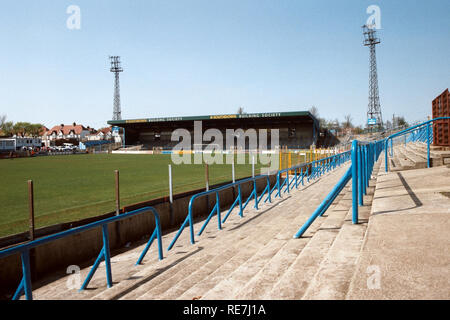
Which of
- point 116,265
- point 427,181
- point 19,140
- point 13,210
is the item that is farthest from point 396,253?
point 19,140

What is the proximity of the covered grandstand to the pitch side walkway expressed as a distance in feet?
160

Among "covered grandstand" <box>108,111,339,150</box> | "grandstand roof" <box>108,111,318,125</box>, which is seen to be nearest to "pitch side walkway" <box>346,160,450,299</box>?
"grandstand roof" <box>108,111,318,125</box>

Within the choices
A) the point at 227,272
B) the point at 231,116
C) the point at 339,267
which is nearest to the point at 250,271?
the point at 227,272

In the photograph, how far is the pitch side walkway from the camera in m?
2.49

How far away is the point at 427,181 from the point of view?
23.0ft

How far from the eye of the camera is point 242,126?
208ft

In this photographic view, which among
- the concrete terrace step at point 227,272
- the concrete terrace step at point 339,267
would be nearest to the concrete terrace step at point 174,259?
the concrete terrace step at point 227,272

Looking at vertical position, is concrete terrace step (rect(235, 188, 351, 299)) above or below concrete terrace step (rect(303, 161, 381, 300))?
below

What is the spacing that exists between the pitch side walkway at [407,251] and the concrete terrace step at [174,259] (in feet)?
5.61

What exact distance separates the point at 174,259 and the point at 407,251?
11.8 feet

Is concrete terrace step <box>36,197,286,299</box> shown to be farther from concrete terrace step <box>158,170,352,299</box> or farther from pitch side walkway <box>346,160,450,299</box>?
pitch side walkway <box>346,160,450,299</box>

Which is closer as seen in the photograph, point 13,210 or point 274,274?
point 274,274

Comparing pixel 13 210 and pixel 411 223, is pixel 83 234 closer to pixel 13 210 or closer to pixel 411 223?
pixel 13 210

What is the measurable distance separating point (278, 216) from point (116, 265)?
431cm
